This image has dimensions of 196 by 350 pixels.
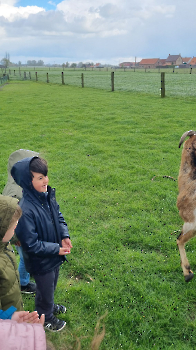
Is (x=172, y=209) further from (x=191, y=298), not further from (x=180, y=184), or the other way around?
(x=191, y=298)

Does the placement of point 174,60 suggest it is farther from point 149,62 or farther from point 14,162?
point 14,162

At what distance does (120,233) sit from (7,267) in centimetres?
244

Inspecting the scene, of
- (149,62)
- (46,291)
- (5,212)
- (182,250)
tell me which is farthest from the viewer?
(149,62)

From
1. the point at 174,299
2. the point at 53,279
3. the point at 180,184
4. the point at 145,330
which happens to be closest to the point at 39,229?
the point at 53,279

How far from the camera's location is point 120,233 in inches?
171

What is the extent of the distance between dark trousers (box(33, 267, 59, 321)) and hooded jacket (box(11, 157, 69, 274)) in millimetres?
87

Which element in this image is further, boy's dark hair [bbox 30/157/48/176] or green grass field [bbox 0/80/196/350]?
green grass field [bbox 0/80/196/350]

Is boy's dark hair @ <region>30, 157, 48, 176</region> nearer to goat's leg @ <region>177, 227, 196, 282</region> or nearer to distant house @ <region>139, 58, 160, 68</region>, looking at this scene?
goat's leg @ <region>177, 227, 196, 282</region>

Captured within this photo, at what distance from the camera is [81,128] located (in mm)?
10648

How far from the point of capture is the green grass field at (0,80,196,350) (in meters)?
2.90

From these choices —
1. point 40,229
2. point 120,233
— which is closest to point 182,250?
point 120,233

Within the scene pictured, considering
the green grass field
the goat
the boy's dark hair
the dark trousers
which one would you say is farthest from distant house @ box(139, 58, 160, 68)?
the dark trousers

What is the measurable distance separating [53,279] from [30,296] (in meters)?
0.81

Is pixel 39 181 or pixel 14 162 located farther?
pixel 14 162
